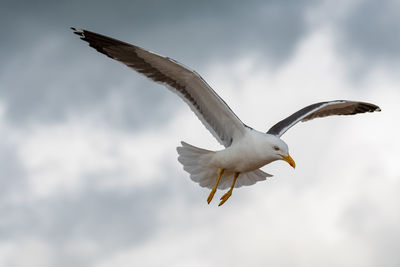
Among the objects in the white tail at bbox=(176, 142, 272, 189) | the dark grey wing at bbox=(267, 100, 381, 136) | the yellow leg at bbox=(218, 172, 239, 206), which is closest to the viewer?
the white tail at bbox=(176, 142, 272, 189)

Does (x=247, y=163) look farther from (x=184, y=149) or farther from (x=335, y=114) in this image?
(x=335, y=114)

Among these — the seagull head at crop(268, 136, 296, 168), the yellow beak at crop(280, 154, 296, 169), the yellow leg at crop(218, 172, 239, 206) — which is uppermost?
the yellow leg at crop(218, 172, 239, 206)

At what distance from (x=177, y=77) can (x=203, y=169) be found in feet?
5.47

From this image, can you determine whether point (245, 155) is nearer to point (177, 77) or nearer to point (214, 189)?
point (214, 189)

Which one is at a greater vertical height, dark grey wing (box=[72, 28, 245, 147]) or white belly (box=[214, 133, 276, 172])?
dark grey wing (box=[72, 28, 245, 147])

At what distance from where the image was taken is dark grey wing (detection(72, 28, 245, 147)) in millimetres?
9539

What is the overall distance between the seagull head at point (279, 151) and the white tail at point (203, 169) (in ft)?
3.48

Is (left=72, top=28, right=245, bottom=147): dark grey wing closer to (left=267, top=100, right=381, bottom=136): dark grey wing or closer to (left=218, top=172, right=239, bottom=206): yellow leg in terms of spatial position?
(left=218, top=172, right=239, bottom=206): yellow leg

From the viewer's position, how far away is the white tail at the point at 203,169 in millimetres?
10398

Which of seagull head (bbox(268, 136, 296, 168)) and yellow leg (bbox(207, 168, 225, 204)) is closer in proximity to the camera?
seagull head (bbox(268, 136, 296, 168))

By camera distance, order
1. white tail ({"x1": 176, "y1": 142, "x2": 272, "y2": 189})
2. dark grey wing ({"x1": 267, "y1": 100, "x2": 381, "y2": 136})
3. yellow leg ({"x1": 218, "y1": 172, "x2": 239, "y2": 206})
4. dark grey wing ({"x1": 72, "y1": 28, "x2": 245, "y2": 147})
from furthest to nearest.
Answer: dark grey wing ({"x1": 267, "y1": 100, "x2": 381, "y2": 136})
yellow leg ({"x1": 218, "y1": 172, "x2": 239, "y2": 206})
white tail ({"x1": 176, "y1": 142, "x2": 272, "y2": 189})
dark grey wing ({"x1": 72, "y1": 28, "x2": 245, "y2": 147})

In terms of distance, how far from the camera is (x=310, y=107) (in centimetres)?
1166

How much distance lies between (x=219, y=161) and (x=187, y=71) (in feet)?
5.01

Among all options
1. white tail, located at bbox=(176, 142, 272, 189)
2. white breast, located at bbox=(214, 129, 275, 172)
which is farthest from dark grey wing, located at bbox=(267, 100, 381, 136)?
white tail, located at bbox=(176, 142, 272, 189)
